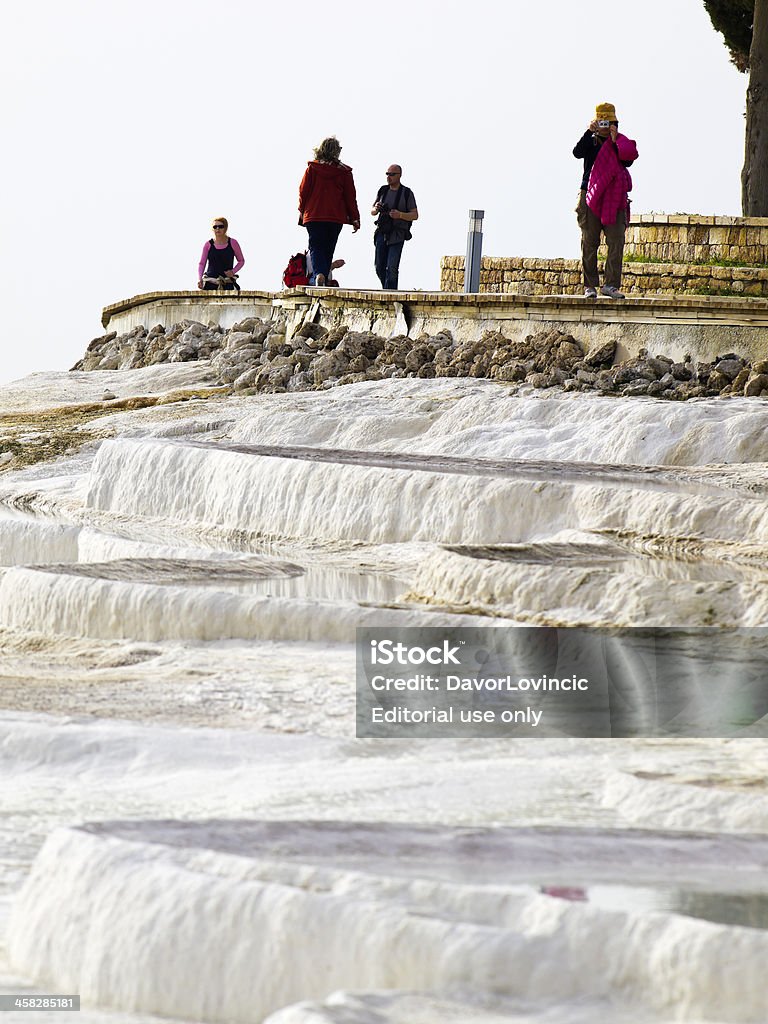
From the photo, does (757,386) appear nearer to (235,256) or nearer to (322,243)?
(322,243)

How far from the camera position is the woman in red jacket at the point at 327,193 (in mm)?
13781

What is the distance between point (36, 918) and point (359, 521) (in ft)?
15.1

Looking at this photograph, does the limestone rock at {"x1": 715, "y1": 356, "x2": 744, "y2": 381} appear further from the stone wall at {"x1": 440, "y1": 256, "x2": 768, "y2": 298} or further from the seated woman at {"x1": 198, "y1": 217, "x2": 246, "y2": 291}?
the seated woman at {"x1": 198, "y1": 217, "x2": 246, "y2": 291}

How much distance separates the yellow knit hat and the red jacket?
2.85 m

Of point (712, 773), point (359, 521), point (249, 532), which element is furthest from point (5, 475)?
point (712, 773)

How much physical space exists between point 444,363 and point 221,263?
6074 millimetres

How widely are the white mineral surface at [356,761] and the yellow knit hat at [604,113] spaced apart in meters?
2.46

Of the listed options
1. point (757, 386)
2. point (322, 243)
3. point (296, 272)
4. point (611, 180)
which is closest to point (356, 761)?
point (757, 386)

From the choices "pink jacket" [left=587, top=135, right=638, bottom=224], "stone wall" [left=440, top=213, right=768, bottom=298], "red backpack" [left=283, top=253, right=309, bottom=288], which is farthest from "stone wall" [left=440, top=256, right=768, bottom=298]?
"pink jacket" [left=587, top=135, right=638, bottom=224]

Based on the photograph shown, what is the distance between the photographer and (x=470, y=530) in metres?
7.58

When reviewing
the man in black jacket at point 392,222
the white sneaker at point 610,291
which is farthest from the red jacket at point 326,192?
the white sneaker at point 610,291

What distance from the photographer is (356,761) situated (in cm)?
473

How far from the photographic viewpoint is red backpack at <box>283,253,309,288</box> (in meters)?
15.8

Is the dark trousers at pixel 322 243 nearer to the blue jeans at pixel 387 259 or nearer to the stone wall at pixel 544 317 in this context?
the stone wall at pixel 544 317
